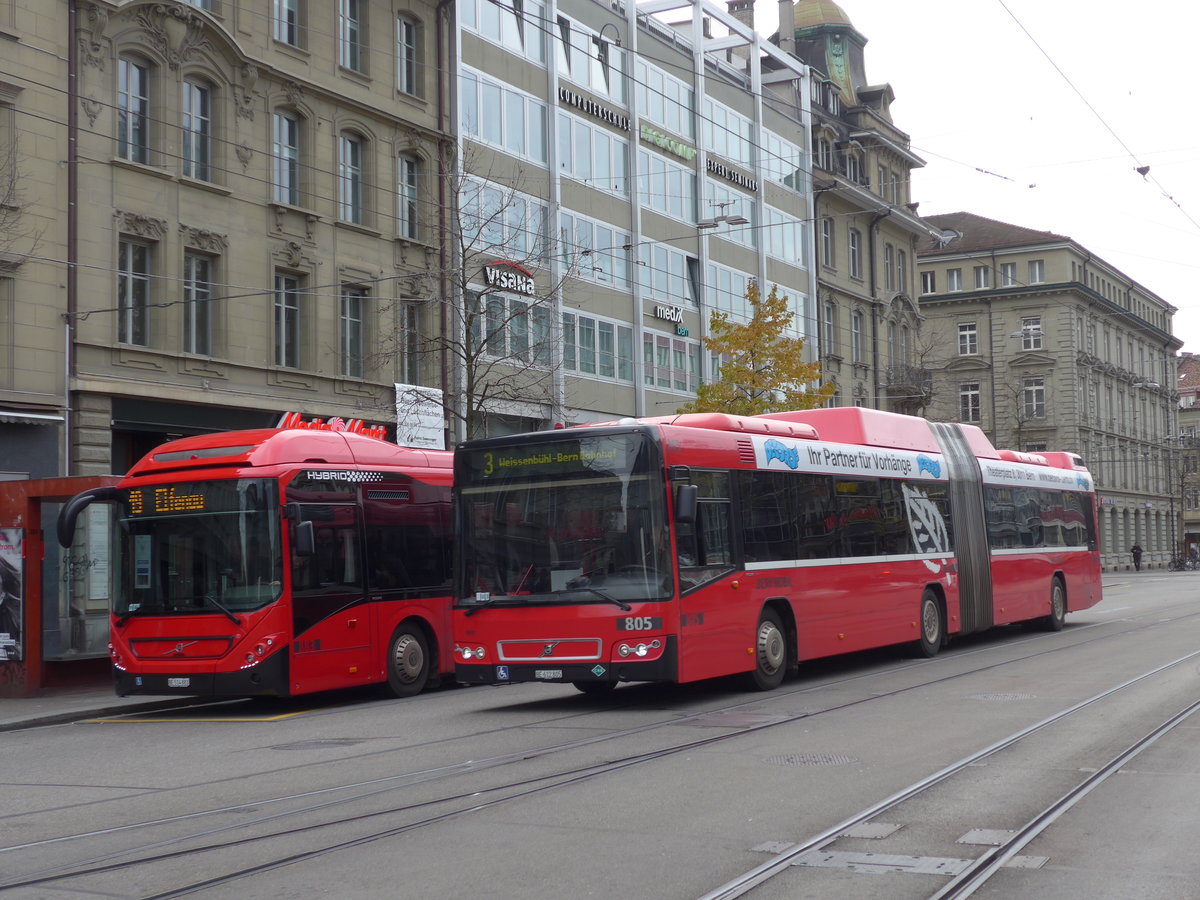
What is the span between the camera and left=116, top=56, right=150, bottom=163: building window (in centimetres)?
2425

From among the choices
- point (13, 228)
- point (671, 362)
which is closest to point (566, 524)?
point (13, 228)

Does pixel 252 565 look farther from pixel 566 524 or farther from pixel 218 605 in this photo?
pixel 566 524

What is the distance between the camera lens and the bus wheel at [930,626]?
67.2 ft

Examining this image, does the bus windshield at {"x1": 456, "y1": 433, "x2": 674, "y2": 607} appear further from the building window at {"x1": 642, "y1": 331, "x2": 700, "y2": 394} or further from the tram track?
the building window at {"x1": 642, "y1": 331, "x2": 700, "y2": 394}

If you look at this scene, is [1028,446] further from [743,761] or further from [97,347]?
[743,761]

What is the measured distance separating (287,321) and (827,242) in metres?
28.3

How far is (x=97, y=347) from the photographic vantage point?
23359 mm

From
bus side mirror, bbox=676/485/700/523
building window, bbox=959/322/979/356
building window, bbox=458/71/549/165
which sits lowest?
bus side mirror, bbox=676/485/700/523

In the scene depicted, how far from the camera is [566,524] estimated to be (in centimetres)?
1433

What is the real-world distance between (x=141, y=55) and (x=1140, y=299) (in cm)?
8420

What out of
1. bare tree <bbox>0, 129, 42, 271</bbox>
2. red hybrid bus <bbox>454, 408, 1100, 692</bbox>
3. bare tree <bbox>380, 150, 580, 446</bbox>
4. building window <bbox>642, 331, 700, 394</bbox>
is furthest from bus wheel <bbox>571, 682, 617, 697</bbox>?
building window <bbox>642, 331, 700, 394</bbox>

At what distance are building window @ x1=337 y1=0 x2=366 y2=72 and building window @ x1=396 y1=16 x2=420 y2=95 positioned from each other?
114 centimetres

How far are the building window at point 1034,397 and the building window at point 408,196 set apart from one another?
56.6 m

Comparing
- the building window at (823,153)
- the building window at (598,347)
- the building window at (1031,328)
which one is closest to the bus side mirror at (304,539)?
the building window at (598,347)
